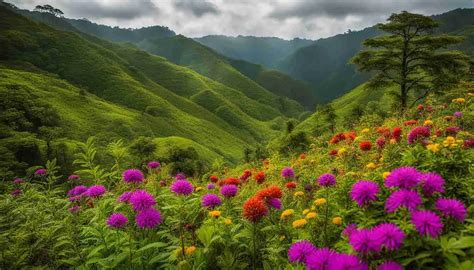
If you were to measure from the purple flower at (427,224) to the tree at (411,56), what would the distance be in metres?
29.5

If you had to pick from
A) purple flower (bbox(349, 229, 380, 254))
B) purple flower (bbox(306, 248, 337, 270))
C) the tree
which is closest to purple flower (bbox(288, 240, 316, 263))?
purple flower (bbox(306, 248, 337, 270))

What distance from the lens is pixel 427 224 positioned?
2.50m

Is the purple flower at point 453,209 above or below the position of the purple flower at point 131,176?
above

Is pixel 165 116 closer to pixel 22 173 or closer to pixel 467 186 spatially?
pixel 22 173

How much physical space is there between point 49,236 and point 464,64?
32285 millimetres

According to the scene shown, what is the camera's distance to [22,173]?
53.9 metres

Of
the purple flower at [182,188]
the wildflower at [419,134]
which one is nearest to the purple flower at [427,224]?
the purple flower at [182,188]

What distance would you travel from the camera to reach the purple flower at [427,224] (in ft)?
8.12

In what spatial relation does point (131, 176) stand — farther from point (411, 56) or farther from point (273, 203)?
point (411, 56)

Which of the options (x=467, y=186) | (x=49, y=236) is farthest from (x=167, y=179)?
(x=467, y=186)

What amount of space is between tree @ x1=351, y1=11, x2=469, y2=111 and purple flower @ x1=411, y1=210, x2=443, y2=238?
96.9 ft

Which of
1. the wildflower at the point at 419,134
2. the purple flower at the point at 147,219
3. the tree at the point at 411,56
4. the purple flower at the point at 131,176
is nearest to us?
the purple flower at the point at 147,219

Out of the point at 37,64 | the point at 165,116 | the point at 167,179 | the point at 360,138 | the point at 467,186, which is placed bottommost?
the point at 165,116

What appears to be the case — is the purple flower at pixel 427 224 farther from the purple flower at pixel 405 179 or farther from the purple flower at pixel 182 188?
the purple flower at pixel 182 188
